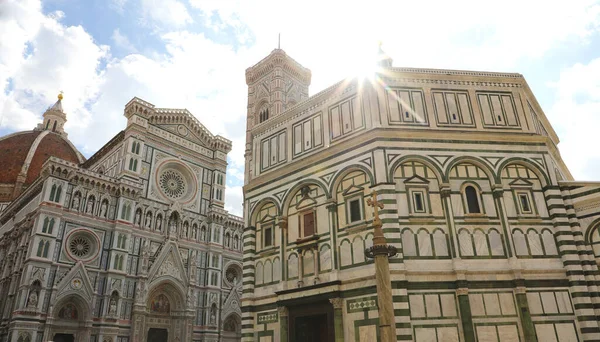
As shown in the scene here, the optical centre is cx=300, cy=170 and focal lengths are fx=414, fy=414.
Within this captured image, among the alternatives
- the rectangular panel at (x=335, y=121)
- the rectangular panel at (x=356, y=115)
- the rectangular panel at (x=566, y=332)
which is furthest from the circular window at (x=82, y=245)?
the rectangular panel at (x=566, y=332)

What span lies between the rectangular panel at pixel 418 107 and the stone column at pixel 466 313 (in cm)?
641

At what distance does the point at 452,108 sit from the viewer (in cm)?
1622

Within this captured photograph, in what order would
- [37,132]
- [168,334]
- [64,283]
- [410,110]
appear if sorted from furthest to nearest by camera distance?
[37,132]
[168,334]
[64,283]
[410,110]

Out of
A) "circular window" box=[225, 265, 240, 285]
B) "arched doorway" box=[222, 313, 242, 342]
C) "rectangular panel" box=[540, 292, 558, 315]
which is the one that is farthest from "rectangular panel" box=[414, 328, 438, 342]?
"circular window" box=[225, 265, 240, 285]

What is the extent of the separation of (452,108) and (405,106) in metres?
1.87

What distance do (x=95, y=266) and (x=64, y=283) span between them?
2436 mm

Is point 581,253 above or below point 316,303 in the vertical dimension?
above

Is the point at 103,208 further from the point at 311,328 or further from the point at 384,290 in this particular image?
the point at 384,290

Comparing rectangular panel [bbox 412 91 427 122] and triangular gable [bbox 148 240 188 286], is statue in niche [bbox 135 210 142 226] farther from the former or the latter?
rectangular panel [bbox 412 91 427 122]

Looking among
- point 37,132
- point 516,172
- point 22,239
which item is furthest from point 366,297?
point 37,132

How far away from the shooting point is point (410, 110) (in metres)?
16.0

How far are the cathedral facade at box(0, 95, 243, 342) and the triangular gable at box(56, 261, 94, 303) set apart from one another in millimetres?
68

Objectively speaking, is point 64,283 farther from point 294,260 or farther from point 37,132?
point 37,132

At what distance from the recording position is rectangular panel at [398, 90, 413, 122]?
52.1ft
